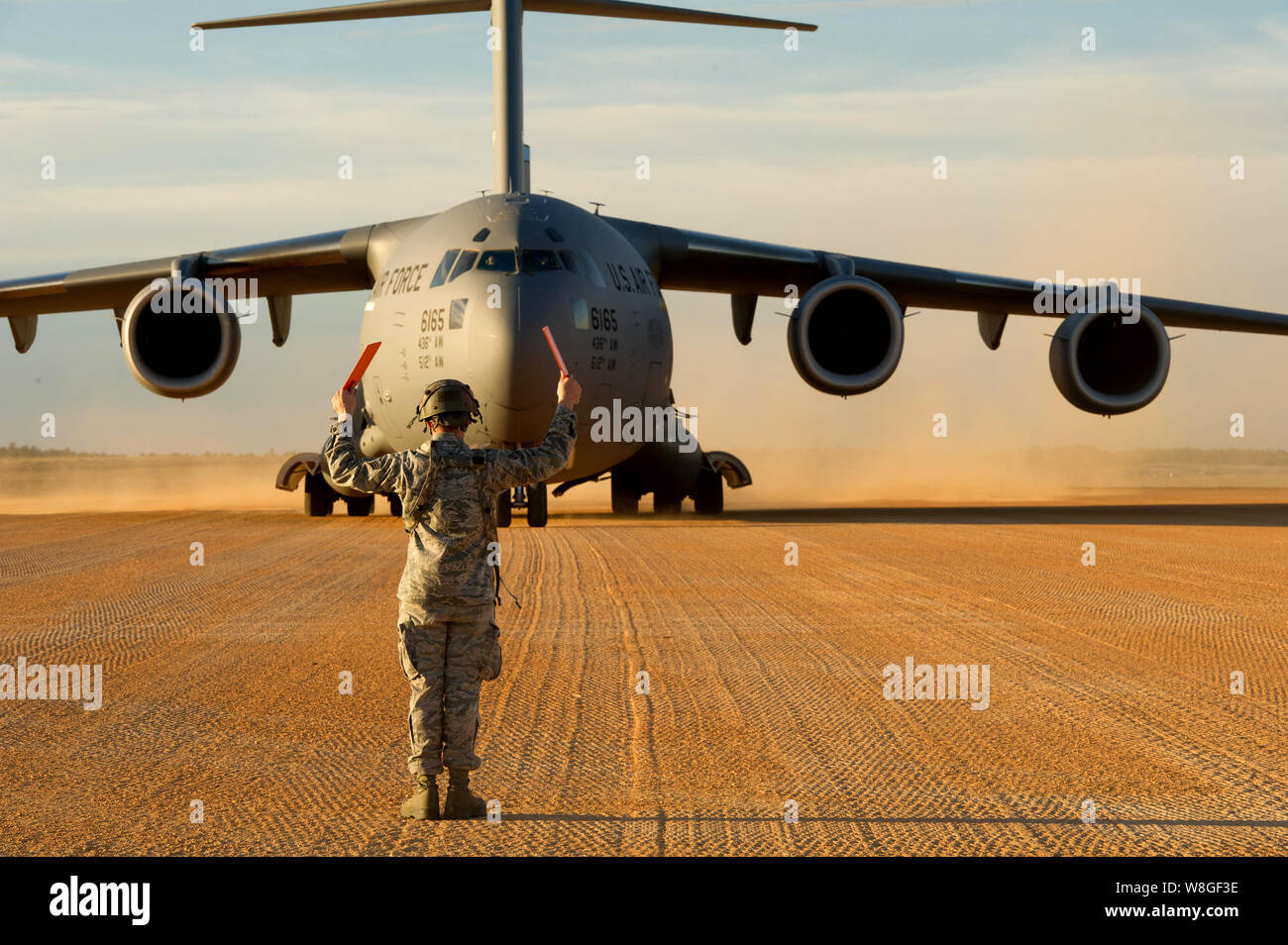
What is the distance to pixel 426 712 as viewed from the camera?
5.46m

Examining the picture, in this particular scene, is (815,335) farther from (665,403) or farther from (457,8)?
(457,8)

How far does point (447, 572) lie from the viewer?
5625 millimetres

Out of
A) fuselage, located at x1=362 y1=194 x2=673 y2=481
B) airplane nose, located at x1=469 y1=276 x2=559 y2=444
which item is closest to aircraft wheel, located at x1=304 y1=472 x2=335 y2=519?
fuselage, located at x1=362 y1=194 x2=673 y2=481

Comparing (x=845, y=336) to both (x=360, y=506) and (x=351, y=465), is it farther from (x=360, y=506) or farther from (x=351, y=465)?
(x=351, y=465)

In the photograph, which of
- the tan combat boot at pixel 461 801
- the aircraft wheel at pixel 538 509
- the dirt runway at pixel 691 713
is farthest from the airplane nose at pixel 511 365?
the tan combat boot at pixel 461 801

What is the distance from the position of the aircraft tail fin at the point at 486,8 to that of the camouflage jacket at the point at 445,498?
60.3ft

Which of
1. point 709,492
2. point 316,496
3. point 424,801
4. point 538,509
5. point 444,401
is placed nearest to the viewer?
point 424,801

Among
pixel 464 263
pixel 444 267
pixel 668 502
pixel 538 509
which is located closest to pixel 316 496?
pixel 668 502

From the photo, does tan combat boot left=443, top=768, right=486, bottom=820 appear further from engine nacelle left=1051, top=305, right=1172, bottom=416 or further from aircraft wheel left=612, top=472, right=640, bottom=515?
engine nacelle left=1051, top=305, right=1172, bottom=416

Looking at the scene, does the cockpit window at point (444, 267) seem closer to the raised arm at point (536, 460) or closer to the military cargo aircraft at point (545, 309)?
the military cargo aircraft at point (545, 309)

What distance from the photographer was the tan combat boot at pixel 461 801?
529 cm

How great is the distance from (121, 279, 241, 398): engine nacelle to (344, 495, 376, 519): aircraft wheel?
365 cm

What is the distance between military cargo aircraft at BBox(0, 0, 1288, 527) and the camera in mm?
16469

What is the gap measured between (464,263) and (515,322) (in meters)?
1.39
